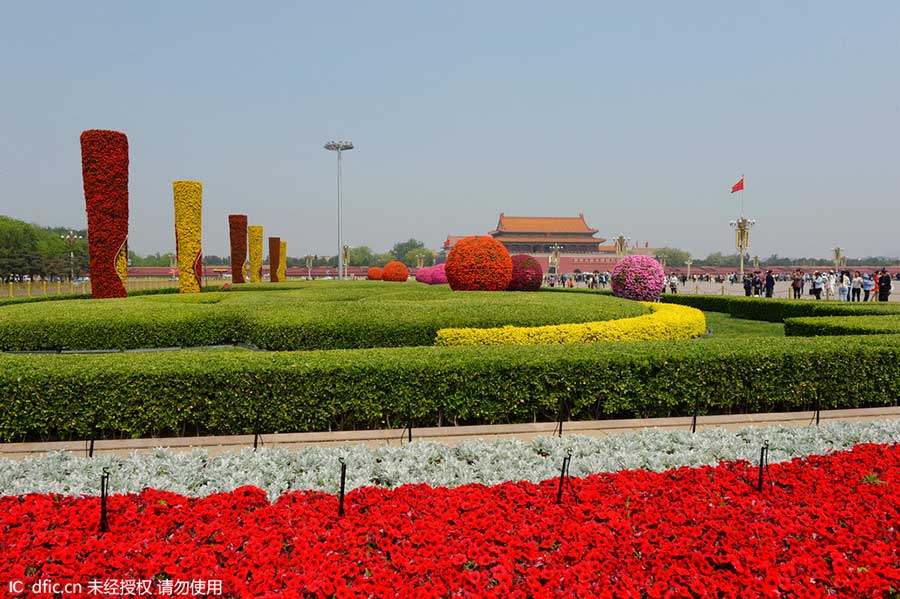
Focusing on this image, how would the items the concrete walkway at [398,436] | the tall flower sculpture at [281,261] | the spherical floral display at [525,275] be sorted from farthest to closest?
1. the tall flower sculpture at [281,261]
2. the spherical floral display at [525,275]
3. the concrete walkway at [398,436]

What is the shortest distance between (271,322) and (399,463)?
17.7 ft

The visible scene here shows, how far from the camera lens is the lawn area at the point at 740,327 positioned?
12.6m

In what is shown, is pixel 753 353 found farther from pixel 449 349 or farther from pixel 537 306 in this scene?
pixel 537 306

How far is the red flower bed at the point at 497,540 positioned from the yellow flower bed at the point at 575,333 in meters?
4.71

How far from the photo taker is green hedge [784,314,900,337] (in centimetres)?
817

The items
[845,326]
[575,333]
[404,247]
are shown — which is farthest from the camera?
[404,247]

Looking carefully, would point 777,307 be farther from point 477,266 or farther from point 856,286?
point 856,286

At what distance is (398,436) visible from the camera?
195 inches

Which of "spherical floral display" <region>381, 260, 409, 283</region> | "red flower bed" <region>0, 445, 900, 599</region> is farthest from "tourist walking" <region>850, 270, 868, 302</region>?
"spherical floral display" <region>381, 260, 409, 283</region>

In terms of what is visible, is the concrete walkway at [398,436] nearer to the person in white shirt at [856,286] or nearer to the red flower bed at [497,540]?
the red flower bed at [497,540]

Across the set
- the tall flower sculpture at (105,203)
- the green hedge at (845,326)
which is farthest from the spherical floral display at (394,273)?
the green hedge at (845,326)

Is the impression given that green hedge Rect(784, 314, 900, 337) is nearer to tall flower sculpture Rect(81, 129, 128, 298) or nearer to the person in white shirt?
the person in white shirt

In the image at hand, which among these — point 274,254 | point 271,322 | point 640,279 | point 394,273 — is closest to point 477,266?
point 640,279

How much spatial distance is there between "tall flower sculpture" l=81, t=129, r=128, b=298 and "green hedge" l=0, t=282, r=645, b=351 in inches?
159
